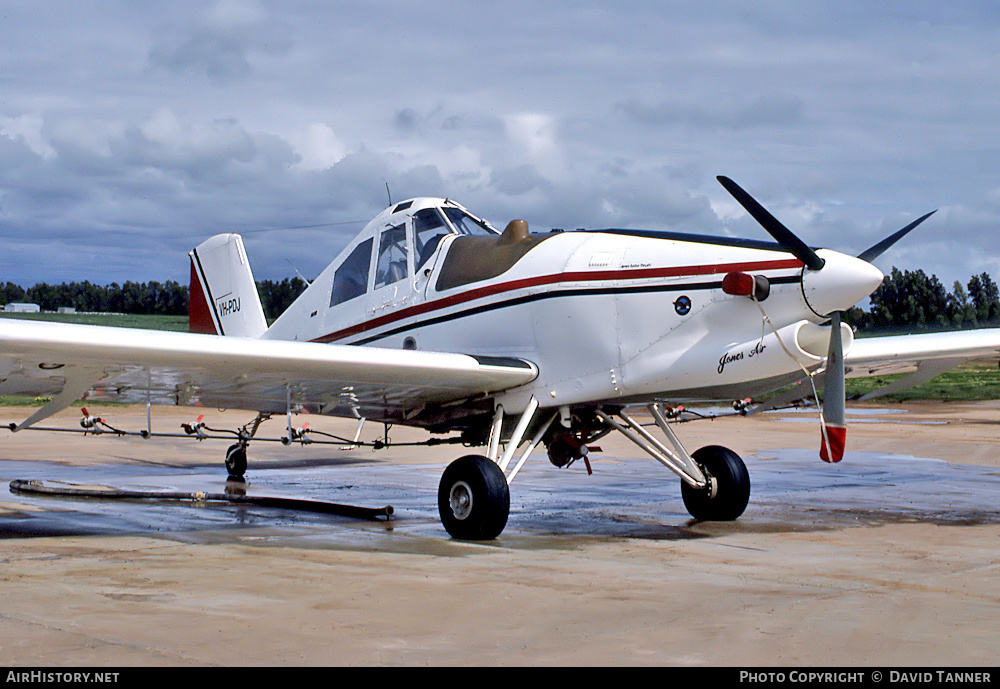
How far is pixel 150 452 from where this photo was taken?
1822cm

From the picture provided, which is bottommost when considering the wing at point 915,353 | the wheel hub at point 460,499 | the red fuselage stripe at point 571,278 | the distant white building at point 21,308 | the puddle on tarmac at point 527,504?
the puddle on tarmac at point 527,504

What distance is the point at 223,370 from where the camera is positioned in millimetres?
7715

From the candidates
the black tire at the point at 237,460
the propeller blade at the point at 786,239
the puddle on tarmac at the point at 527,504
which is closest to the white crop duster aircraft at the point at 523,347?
the propeller blade at the point at 786,239

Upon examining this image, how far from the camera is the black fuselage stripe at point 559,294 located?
7496mm

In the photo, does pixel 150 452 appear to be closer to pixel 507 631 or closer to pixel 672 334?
pixel 672 334

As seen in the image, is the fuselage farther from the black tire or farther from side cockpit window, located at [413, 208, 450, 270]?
the black tire

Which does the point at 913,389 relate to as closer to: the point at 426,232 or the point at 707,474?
the point at 707,474

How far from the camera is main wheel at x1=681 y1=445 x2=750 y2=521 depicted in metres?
8.97

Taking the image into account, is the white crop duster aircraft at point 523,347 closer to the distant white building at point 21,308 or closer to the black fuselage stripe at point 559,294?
the black fuselage stripe at point 559,294

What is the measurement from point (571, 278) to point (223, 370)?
9.31 feet

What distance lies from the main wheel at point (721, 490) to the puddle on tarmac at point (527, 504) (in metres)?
0.17

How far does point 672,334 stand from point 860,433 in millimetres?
15703

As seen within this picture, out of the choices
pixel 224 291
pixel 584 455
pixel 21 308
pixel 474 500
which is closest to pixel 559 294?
pixel 584 455
